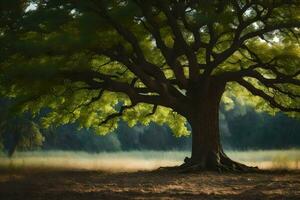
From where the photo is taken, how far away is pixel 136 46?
17.0 meters

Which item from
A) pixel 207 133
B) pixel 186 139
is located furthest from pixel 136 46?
pixel 186 139

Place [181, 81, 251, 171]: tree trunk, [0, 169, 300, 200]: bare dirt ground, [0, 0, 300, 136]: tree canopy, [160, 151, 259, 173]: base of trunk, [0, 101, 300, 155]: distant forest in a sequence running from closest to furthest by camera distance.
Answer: [0, 169, 300, 200]: bare dirt ground → [0, 0, 300, 136]: tree canopy → [160, 151, 259, 173]: base of trunk → [181, 81, 251, 171]: tree trunk → [0, 101, 300, 155]: distant forest

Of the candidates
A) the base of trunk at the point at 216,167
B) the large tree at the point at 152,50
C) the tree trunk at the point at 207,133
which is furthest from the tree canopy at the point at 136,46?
the base of trunk at the point at 216,167

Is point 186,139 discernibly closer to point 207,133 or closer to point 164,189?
point 207,133

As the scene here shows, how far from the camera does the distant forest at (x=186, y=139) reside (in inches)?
1823

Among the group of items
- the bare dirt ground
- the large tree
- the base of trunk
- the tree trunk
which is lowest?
the bare dirt ground

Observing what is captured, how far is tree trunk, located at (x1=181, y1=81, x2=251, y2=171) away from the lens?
1887 centimetres

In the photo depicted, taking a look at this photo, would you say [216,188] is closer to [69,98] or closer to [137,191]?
[137,191]

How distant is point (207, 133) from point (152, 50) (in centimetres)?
371

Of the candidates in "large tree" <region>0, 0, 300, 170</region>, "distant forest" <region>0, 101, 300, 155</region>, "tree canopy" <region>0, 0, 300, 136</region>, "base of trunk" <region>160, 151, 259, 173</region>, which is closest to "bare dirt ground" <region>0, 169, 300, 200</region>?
"base of trunk" <region>160, 151, 259, 173</region>

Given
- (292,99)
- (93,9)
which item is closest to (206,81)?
(292,99)

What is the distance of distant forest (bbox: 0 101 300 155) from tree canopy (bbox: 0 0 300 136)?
889 inches

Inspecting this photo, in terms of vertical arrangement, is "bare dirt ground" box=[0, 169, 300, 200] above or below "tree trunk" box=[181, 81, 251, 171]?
below

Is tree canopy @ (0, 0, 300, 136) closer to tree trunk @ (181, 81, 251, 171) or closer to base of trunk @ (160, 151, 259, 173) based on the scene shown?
tree trunk @ (181, 81, 251, 171)
